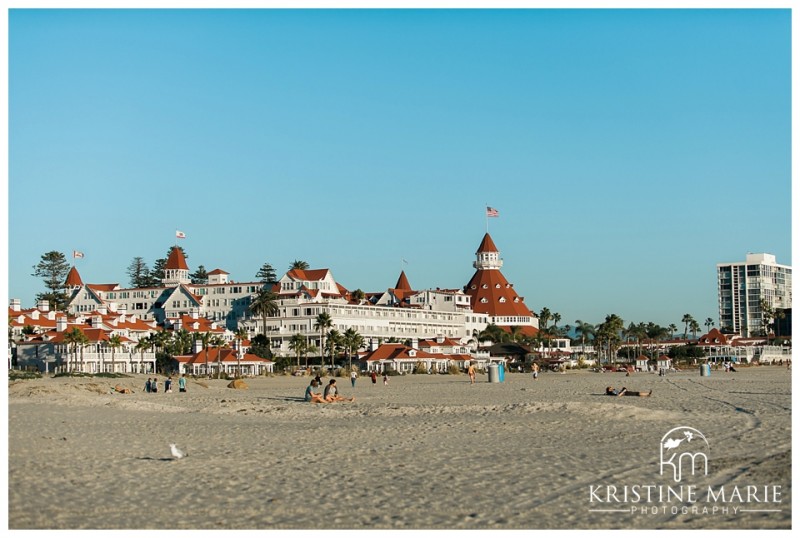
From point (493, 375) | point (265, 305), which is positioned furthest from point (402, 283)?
point (493, 375)

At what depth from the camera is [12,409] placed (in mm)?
25500

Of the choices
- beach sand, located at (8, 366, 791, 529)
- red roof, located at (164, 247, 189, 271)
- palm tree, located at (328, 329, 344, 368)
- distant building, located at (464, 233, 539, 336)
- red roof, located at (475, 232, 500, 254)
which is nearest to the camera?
beach sand, located at (8, 366, 791, 529)

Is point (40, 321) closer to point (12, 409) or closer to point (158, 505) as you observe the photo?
point (12, 409)

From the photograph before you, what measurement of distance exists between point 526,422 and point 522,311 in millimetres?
108543

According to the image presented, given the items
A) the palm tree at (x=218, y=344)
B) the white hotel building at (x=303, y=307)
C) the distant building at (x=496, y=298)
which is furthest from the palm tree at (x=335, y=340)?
the distant building at (x=496, y=298)

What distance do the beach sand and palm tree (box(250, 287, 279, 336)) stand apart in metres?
75.7

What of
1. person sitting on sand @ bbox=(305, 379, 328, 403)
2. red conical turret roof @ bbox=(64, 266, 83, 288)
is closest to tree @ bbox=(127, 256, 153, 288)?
red conical turret roof @ bbox=(64, 266, 83, 288)

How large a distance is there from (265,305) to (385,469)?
87404 mm

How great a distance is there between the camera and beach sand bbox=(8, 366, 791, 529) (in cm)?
1170

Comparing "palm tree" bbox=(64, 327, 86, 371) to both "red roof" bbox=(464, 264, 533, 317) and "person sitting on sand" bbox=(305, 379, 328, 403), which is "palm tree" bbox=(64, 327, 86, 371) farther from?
"red roof" bbox=(464, 264, 533, 317)

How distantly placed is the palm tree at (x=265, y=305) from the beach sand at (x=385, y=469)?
7572 cm

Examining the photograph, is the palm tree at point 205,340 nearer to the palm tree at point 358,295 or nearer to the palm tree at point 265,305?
the palm tree at point 265,305

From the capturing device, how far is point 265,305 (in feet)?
334
